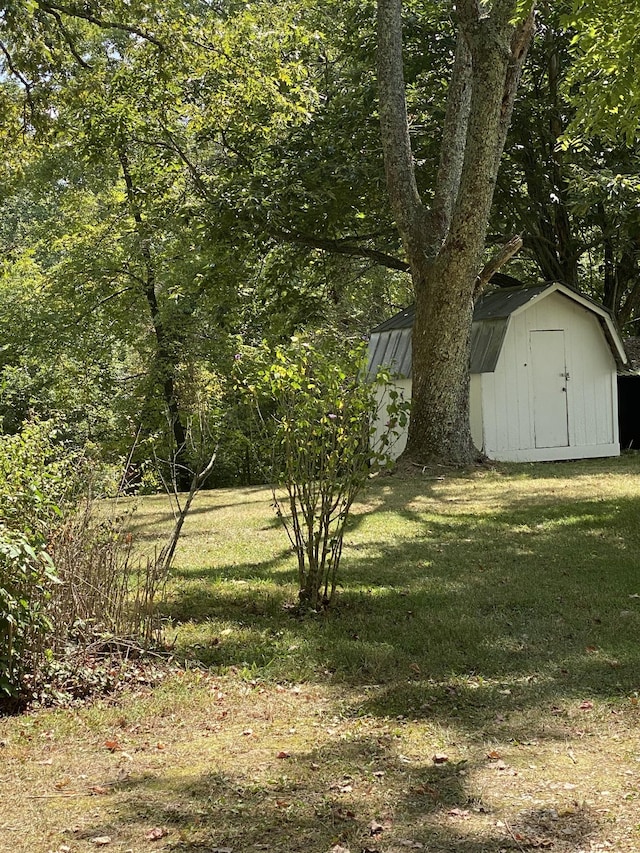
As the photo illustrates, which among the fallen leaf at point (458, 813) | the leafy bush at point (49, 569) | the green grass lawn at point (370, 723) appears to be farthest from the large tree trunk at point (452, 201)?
the fallen leaf at point (458, 813)

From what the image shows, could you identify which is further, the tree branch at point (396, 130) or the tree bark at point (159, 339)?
the tree bark at point (159, 339)

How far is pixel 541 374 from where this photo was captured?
18344 mm

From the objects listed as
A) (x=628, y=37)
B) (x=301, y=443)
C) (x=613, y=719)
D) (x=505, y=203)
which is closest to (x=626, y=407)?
(x=505, y=203)

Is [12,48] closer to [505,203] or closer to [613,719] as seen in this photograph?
[505,203]

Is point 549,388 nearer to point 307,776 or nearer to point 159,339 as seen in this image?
point 159,339

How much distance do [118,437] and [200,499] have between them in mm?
8392

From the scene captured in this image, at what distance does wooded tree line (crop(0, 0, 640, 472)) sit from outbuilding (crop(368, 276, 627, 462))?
1924 mm

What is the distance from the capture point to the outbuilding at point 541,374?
17.7 m

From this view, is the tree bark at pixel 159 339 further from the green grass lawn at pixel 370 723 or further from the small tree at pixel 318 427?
the small tree at pixel 318 427

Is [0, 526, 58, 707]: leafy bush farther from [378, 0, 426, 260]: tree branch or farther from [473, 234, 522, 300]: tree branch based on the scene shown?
[473, 234, 522, 300]: tree branch

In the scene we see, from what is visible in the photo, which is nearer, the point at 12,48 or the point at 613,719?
the point at 613,719

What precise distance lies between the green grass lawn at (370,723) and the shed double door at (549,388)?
31.4 feet

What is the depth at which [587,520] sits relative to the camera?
10438mm

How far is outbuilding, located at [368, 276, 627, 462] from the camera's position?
17.7 m
